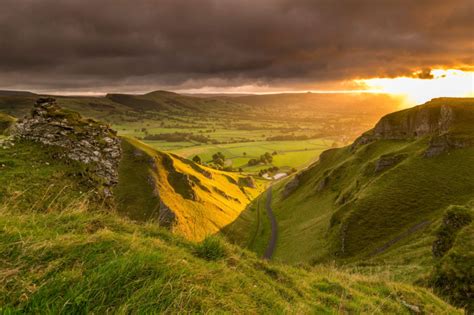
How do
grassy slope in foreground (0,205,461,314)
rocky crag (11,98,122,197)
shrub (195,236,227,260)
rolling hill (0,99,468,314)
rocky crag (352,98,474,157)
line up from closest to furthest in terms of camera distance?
1. grassy slope in foreground (0,205,461,314)
2. rolling hill (0,99,468,314)
3. shrub (195,236,227,260)
4. rocky crag (11,98,122,197)
5. rocky crag (352,98,474,157)

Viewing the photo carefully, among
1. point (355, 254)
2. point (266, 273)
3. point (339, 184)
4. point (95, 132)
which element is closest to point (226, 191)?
point (339, 184)

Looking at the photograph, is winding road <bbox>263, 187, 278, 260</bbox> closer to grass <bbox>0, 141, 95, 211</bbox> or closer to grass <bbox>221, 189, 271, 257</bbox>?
grass <bbox>221, 189, 271, 257</bbox>

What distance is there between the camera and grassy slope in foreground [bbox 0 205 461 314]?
4.55m

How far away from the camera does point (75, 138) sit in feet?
68.9

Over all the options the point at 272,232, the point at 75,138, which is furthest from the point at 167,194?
the point at 75,138

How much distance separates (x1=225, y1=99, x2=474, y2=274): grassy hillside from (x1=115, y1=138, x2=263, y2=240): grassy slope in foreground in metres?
13.1

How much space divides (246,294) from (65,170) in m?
16.2

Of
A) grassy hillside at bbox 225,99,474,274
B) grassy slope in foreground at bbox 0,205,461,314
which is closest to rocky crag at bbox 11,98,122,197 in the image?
grassy slope in foreground at bbox 0,205,461,314

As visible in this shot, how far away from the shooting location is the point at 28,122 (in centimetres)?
2127

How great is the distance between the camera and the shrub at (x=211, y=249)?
8344mm

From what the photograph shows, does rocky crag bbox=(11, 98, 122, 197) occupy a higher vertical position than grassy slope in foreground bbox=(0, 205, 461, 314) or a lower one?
higher

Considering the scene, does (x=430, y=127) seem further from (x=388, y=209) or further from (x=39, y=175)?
(x=39, y=175)

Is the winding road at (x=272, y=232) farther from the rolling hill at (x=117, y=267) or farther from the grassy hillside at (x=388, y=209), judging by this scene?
the rolling hill at (x=117, y=267)

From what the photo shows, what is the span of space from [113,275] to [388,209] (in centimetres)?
6671
